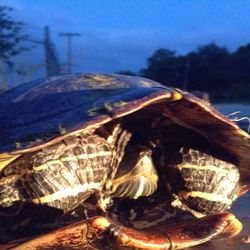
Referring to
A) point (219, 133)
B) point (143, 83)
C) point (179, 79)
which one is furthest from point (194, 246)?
point (179, 79)

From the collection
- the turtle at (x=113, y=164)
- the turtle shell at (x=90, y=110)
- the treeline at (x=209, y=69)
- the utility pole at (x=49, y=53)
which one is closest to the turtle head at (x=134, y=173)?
the turtle at (x=113, y=164)

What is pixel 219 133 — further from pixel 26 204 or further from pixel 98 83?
pixel 26 204

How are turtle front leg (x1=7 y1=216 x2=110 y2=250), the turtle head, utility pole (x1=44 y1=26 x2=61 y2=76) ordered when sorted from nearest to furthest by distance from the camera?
turtle front leg (x1=7 y1=216 x2=110 y2=250), the turtle head, utility pole (x1=44 y1=26 x2=61 y2=76)

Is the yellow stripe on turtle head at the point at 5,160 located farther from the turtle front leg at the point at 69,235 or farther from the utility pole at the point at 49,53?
the utility pole at the point at 49,53

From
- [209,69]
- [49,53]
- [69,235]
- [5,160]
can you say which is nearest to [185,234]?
[69,235]

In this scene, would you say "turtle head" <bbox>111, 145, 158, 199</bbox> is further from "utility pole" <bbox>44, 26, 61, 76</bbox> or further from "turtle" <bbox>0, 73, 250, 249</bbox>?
"utility pole" <bbox>44, 26, 61, 76</bbox>

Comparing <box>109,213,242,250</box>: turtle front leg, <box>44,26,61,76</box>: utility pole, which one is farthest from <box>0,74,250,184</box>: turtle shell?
<box>44,26,61,76</box>: utility pole

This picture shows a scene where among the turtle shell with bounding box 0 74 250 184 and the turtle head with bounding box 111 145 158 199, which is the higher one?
the turtle shell with bounding box 0 74 250 184
